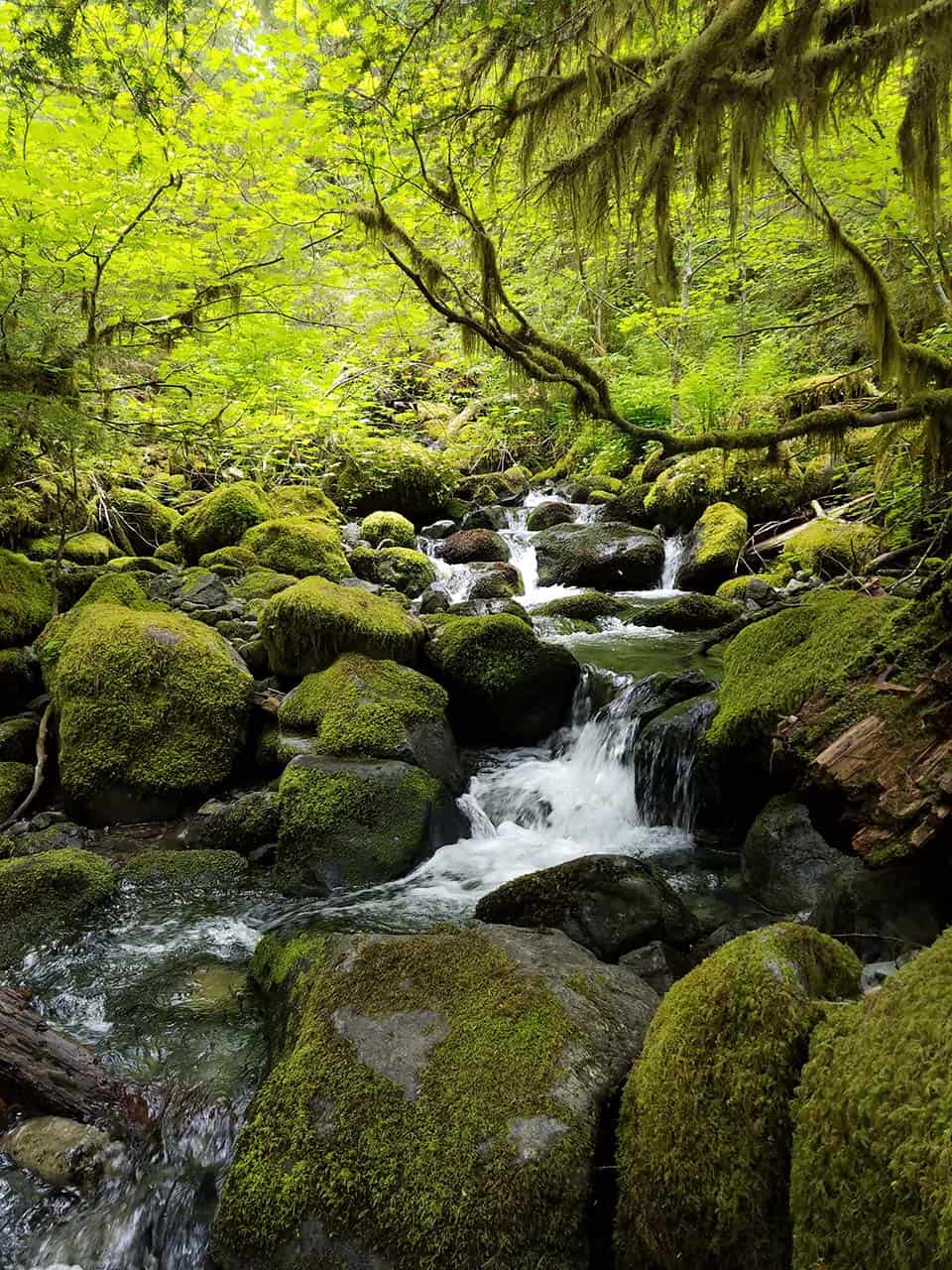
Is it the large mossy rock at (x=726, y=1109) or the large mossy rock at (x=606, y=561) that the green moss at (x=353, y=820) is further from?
the large mossy rock at (x=606, y=561)

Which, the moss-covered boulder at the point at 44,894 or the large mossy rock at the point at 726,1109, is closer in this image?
the large mossy rock at the point at 726,1109

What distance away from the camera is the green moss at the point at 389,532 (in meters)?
14.4

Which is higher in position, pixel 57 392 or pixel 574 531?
pixel 57 392

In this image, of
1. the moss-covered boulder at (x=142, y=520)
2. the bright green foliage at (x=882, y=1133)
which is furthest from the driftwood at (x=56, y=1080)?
the moss-covered boulder at (x=142, y=520)

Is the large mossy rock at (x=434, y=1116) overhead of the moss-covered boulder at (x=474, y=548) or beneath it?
beneath

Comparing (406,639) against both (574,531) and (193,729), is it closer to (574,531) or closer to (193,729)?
(193,729)

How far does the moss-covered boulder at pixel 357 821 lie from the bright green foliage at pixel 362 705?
0.20 metres

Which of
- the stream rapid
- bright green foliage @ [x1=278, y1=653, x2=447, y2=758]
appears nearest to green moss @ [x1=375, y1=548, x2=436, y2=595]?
the stream rapid

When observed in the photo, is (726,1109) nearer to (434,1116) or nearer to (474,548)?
(434,1116)

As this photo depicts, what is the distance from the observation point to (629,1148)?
6.68 ft

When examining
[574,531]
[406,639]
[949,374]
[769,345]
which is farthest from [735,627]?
[769,345]

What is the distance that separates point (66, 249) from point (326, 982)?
648cm

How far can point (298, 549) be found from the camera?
11.6m

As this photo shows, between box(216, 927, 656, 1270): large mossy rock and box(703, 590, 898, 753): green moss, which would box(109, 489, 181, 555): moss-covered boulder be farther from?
box(216, 927, 656, 1270): large mossy rock
